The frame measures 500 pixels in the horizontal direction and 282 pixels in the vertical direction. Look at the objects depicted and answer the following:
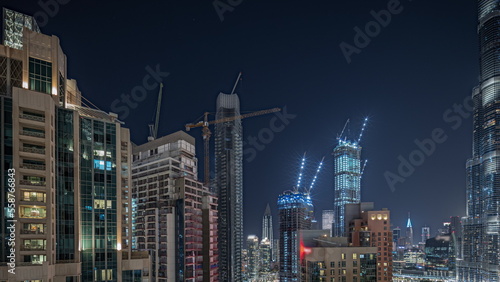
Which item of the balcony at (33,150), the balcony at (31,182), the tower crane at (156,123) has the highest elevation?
the tower crane at (156,123)

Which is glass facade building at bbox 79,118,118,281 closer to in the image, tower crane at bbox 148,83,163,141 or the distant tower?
tower crane at bbox 148,83,163,141

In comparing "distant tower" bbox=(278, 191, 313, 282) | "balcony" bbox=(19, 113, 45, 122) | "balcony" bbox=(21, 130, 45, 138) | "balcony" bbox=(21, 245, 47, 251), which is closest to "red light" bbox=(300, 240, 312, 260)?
"balcony" bbox=(21, 245, 47, 251)

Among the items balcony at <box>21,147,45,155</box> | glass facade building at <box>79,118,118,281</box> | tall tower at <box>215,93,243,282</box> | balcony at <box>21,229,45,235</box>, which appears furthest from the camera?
tall tower at <box>215,93,243,282</box>

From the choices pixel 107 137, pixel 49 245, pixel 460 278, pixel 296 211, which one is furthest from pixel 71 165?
pixel 460 278

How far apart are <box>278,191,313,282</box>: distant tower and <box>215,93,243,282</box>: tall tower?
19.3 m

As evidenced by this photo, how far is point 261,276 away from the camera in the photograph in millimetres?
194375

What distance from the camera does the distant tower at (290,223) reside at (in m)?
146

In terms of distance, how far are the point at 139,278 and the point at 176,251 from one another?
29.8 meters

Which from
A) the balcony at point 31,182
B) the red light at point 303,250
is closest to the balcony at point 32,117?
the balcony at point 31,182

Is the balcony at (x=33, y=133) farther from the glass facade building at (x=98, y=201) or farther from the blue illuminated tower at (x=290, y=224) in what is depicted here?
the blue illuminated tower at (x=290, y=224)

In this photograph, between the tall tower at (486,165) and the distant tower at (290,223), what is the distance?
66789 millimetres

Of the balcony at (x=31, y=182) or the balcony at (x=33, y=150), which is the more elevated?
the balcony at (x=33, y=150)

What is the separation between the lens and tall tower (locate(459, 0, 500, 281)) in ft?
460

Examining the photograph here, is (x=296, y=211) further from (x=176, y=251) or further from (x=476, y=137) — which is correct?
(x=176, y=251)
